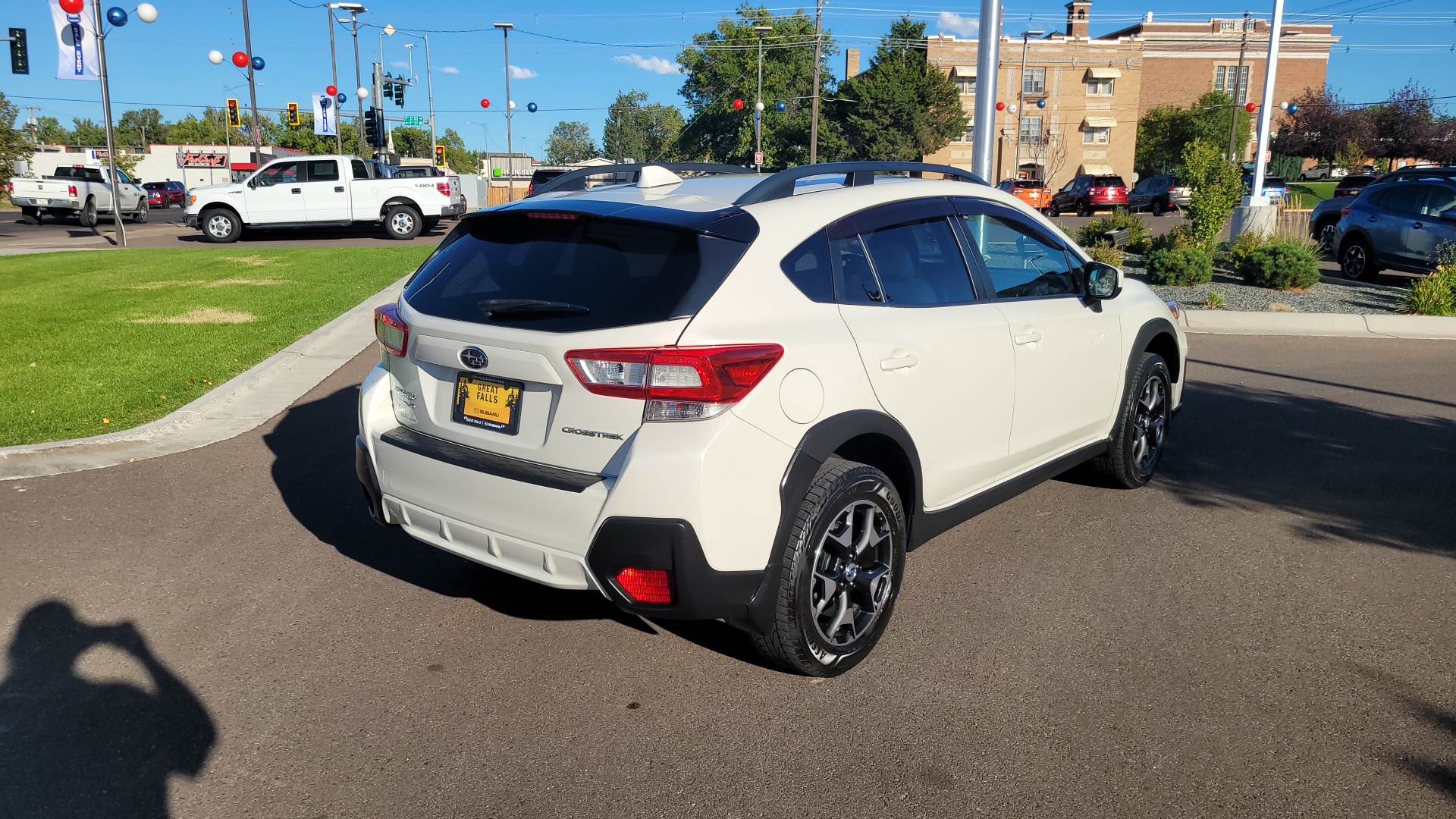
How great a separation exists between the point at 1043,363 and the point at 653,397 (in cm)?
224

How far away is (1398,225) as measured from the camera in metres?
15.8

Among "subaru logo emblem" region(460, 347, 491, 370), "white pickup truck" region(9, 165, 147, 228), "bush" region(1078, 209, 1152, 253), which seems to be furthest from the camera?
"white pickup truck" region(9, 165, 147, 228)

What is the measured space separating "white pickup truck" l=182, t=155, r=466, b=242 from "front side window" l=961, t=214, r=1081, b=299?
2197 cm

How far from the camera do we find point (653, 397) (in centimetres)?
332

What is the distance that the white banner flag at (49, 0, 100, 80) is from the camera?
22266mm

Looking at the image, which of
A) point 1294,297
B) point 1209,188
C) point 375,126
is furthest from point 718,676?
point 375,126

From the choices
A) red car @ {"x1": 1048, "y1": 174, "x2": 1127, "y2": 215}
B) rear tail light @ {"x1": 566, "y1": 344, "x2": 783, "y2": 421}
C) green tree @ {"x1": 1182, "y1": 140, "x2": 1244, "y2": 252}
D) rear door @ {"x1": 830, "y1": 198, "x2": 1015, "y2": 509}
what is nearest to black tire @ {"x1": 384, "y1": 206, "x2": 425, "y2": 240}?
green tree @ {"x1": 1182, "y1": 140, "x2": 1244, "y2": 252}

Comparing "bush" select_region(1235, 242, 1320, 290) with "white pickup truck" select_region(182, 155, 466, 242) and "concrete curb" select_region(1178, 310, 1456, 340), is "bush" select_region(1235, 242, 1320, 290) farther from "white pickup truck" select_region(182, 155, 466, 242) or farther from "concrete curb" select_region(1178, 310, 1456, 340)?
"white pickup truck" select_region(182, 155, 466, 242)

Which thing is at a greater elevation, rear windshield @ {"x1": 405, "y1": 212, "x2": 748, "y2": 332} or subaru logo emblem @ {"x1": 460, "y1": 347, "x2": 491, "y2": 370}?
rear windshield @ {"x1": 405, "y1": 212, "x2": 748, "y2": 332}

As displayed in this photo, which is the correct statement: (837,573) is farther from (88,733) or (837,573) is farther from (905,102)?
(905,102)

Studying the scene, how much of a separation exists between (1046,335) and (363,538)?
3402mm

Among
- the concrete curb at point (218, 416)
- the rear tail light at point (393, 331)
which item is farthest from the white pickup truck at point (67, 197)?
the rear tail light at point (393, 331)

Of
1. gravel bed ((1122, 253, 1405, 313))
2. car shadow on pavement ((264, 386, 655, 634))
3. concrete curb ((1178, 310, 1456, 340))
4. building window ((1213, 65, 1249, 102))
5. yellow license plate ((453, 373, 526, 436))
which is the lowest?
car shadow on pavement ((264, 386, 655, 634))

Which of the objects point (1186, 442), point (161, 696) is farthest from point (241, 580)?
point (1186, 442)
